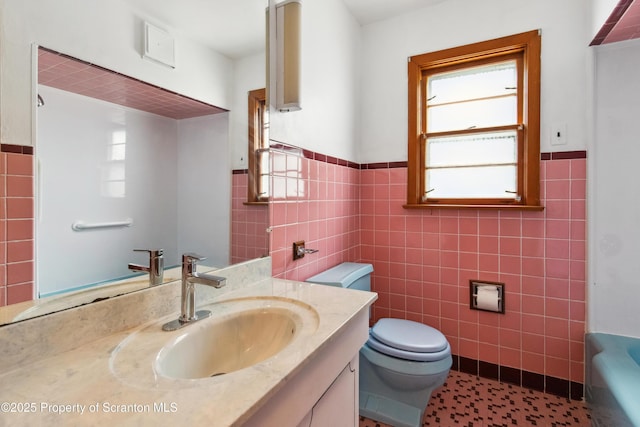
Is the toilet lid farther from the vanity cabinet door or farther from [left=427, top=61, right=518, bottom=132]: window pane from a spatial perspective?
[left=427, top=61, right=518, bottom=132]: window pane

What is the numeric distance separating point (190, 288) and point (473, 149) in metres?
1.84

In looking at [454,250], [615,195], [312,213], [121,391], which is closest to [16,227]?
[121,391]

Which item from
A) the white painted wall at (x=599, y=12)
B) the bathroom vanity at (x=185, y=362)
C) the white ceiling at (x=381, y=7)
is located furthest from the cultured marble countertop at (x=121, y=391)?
the white ceiling at (x=381, y=7)

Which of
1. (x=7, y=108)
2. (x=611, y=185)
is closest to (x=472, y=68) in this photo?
(x=611, y=185)

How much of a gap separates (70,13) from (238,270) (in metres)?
0.88

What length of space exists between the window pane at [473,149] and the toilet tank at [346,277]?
86cm

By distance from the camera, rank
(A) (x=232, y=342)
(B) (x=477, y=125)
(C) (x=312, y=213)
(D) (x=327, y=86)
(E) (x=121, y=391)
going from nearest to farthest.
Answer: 1. (E) (x=121, y=391)
2. (A) (x=232, y=342)
3. (C) (x=312, y=213)
4. (D) (x=327, y=86)
5. (B) (x=477, y=125)

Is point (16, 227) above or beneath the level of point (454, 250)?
above

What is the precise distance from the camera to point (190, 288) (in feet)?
2.90

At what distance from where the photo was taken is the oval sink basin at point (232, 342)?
0.78m

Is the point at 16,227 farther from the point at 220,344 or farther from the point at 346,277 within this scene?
the point at 346,277

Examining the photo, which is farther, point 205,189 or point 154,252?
point 205,189

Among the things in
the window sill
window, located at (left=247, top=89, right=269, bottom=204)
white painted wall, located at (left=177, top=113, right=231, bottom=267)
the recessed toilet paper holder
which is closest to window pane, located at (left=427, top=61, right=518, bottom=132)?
the window sill

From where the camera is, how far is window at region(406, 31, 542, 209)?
173 cm
